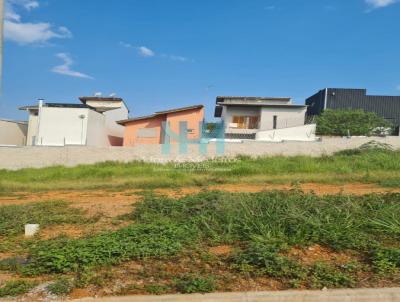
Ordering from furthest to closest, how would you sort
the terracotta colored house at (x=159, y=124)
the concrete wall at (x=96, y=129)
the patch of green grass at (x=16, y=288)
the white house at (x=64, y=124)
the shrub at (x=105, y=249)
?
the terracotta colored house at (x=159, y=124)
the concrete wall at (x=96, y=129)
the white house at (x=64, y=124)
the shrub at (x=105, y=249)
the patch of green grass at (x=16, y=288)

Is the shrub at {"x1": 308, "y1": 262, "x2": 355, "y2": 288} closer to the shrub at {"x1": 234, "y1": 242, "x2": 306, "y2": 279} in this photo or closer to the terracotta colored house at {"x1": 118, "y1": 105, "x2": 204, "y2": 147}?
the shrub at {"x1": 234, "y1": 242, "x2": 306, "y2": 279}

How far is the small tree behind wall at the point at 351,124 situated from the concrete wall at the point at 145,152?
7170 millimetres

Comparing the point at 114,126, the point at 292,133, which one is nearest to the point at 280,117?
the point at 292,133

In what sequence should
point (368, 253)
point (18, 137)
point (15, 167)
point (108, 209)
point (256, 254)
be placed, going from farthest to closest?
point (18, 137), point (15, 167), point (108, 209), point (368, 253), point (256, 254)

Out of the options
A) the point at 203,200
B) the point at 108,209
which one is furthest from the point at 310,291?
the point at 108,209

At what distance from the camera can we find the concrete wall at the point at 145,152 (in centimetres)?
1599

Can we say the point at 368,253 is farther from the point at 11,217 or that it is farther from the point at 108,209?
the point at 11,217

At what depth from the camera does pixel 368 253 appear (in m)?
3.71

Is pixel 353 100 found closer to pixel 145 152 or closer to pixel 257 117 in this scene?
pixel 257 117

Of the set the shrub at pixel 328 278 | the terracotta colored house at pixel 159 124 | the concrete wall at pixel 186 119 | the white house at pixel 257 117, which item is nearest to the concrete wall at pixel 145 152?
the terracotta colored house at pixel 159 124

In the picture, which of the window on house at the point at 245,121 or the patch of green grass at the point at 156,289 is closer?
the patch of green grass at the point at 156,289

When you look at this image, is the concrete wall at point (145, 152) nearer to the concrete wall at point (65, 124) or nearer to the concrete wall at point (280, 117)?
the concrete wall at point (65, 124)

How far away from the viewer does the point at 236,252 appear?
3.71m

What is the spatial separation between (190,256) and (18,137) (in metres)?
28.3
